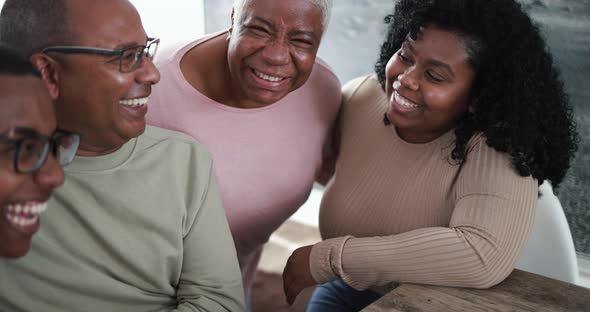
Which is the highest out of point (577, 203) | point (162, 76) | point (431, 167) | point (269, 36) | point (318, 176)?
point (269, 36)

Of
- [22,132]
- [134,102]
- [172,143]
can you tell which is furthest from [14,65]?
[172,143]

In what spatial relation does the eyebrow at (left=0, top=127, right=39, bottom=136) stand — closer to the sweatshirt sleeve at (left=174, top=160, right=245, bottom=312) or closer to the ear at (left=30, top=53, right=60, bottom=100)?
the ear at (left=30, top=53, right=60, bottom=100)

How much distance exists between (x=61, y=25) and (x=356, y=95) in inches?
37.7

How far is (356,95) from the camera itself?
1.82 m

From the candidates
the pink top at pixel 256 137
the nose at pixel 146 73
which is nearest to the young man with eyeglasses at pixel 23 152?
the nose at pixel 146 73

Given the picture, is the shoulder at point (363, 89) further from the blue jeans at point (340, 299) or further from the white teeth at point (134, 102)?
the white teeth at point (134, 102)

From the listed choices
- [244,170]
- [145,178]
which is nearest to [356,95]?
[244,170]

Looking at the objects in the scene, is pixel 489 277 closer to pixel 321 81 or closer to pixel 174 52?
pixel 321 81

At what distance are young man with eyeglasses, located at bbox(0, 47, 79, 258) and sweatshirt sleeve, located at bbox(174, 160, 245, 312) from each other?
1.42ft

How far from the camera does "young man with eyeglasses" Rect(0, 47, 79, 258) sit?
2.77 ft

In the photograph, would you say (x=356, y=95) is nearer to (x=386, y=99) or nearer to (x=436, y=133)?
(x=386, y=99)

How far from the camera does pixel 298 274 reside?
4.81 ft

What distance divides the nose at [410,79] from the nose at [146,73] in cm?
64

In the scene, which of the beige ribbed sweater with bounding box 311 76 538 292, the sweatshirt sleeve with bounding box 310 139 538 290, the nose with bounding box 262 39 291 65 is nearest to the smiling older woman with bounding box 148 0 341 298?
the nose with bounding box 262 39 291 65
